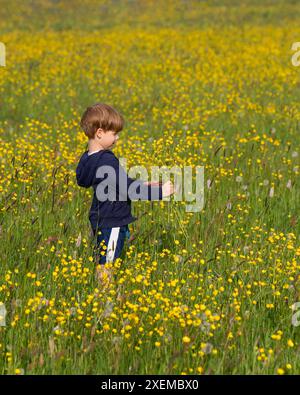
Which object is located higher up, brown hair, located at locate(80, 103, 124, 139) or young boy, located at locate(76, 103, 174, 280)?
brown hair, located at locate(80, 103, 124, 139)

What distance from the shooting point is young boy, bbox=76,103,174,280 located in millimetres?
4695

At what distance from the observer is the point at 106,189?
488cm

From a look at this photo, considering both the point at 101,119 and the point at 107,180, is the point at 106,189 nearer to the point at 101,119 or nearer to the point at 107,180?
the point at 107,180

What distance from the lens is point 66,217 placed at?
5.50 m

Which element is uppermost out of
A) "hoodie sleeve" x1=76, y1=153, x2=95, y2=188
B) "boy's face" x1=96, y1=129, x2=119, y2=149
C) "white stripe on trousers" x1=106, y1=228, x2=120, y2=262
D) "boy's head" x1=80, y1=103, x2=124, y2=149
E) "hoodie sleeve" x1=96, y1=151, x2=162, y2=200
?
"boy's head" x1=80, y1=103, x2=124, y2=149

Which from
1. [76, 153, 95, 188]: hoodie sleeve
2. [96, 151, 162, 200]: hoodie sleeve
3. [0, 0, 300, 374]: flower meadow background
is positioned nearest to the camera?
[0, 0, 300, 374]: flower meadow background

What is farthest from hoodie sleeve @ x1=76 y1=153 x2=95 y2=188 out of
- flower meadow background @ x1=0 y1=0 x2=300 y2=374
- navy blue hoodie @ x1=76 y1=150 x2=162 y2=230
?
flower meadow background @ x1=0 y1=0 x2=300 y2=374

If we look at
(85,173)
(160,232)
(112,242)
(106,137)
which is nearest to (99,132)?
(106,137)

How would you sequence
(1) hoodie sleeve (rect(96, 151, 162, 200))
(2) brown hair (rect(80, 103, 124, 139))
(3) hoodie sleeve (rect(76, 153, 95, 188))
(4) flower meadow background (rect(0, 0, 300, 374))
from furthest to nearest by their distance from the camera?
(3) hoodie sleeve (rect(76, 153, 95, 188)) < (2) brown hair (rect(80, 103, 124, 139)) < (1) hoodie sleeve (rect(96, 151, 162, 200)) < (4) flower meadow background (rect(0, 0, 300, 374))

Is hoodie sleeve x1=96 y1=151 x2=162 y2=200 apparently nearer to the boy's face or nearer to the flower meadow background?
the boy's face

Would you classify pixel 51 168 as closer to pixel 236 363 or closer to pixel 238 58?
A: pixel 236 363

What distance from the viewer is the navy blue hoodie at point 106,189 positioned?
4730mm

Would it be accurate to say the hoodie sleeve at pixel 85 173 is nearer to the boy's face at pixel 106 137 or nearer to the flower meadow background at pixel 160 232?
the boy's face at pixel 106 137

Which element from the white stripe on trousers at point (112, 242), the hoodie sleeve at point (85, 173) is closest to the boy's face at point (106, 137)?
the hoodie sleeve at point (85, 173)
